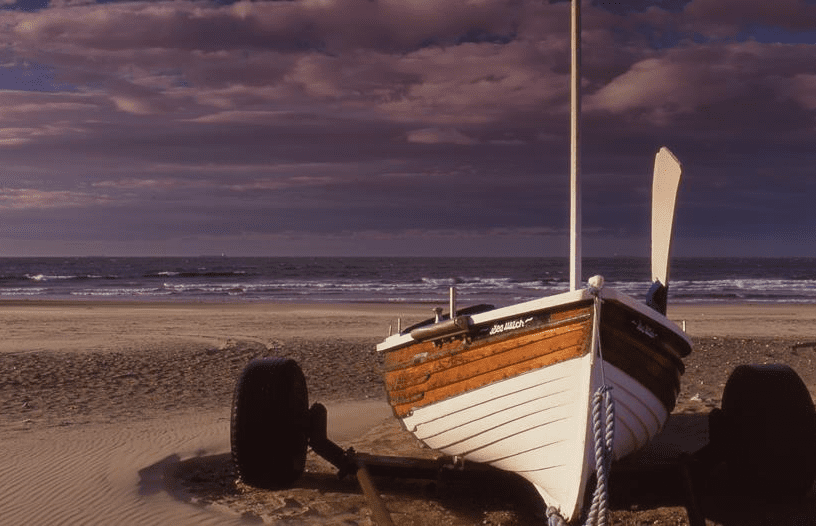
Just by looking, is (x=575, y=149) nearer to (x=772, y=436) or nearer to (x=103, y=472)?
(x=772, y=436)

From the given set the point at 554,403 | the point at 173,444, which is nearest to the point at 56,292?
the point at 173,444

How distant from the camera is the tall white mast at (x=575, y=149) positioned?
225 inches

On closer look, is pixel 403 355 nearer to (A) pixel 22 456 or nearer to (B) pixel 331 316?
(A) pixel 22 456

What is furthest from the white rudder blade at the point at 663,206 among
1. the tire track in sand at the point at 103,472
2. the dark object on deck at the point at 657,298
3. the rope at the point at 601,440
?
the tire track in sand at the point at 103,472

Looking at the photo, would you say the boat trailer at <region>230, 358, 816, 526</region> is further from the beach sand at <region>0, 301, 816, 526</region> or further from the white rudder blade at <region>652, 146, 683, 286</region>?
the white rudder blade at <region>652, 146, 683, 286</region>

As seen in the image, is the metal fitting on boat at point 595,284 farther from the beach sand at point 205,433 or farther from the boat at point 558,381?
the beach sand at point 205,433

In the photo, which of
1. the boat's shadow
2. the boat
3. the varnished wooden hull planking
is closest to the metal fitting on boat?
the boat

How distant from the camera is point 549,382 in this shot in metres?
5.70

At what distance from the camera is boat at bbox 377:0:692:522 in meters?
5.56

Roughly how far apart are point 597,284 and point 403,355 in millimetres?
2092

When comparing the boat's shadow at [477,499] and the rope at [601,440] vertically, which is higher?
the rope at [601,440]

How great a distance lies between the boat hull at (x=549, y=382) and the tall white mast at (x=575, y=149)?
0.30 m

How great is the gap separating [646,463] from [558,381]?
70.0 inches

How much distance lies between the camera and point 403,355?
693 centimetres
